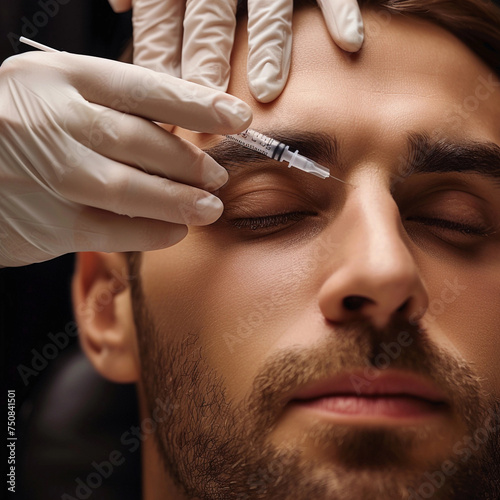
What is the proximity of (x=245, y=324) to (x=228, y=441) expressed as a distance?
0.25 meters

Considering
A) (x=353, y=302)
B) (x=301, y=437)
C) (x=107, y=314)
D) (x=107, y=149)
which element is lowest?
(x=107, y=314)

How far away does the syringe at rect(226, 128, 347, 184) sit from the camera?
3.91ft

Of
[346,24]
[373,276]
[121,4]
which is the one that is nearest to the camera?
[373,276]

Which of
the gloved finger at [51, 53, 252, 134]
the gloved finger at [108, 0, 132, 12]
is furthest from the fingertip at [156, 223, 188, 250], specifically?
the gloved finger at [108, 0, 132, 12]

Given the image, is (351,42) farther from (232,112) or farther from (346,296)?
(346,296)

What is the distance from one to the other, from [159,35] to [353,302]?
2.75ft

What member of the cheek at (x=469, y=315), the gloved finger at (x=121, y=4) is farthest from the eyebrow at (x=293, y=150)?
the gloved finger at (x=121, y=4)

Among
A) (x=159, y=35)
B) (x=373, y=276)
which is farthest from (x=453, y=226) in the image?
(x=159, y=35)

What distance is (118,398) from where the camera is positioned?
1.85 metres

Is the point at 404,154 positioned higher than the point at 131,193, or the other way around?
the point at 404,154

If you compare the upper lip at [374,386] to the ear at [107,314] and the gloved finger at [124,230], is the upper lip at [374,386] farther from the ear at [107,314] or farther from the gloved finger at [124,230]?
the ear at [107,314]

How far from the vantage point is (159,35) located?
1406 mm

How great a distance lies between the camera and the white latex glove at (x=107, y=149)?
1.14 meters

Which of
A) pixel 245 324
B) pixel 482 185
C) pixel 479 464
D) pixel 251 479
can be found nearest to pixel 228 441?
pixel 251 479
